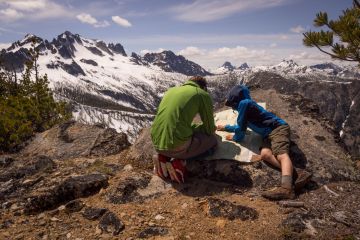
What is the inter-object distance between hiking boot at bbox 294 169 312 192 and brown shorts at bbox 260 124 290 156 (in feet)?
2.58

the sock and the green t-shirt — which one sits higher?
the green t-shirt

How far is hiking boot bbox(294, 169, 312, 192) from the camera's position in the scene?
9.89 m

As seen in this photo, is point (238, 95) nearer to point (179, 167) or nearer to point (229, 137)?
point (229, 137)

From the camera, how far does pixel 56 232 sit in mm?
8398

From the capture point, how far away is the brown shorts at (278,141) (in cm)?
1067

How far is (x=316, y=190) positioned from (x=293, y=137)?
3034 millimetres

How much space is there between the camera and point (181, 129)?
10.3 m

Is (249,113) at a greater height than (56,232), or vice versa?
(249,113)

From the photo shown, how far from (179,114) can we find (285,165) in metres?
3.50

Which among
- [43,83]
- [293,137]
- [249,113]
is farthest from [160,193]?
[43,83]

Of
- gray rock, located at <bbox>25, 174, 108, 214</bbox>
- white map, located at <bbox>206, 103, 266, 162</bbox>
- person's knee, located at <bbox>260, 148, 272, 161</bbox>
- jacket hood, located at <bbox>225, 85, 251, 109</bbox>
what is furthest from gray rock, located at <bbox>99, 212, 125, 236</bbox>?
jacket hood, located at <bbox>225, 85, 251, 109</bbox>

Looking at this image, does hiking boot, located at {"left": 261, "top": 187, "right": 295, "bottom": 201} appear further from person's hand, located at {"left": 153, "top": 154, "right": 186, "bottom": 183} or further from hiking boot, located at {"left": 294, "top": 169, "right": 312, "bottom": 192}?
person's hand, located at {"left": 153, "top": 154, "right": 186, "bottom": 183}

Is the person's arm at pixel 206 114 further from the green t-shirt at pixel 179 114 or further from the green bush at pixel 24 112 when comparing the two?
the green bush at pixel 24 112

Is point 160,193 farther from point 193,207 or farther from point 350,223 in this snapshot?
point 350,223
